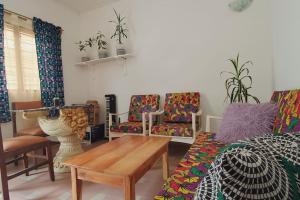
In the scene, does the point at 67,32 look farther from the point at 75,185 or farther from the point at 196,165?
the point at 196,165

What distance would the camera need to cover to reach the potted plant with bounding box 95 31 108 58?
3270mm

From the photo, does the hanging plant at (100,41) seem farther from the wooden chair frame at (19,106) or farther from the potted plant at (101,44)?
the wooden chair frame at (19,106)

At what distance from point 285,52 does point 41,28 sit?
3302mm

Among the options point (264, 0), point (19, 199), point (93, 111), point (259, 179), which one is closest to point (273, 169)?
point (259, 179)

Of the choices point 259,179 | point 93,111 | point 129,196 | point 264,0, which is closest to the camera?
point 259,179

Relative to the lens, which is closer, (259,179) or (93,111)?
(259,179)

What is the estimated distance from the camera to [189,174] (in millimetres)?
949

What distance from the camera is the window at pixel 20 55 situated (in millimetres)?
2471

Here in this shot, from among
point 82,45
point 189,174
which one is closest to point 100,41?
point 82,45

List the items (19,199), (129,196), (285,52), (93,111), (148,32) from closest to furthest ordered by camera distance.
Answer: (129,196) → (19,199) → (285,52) → (148,32) → (93,111)

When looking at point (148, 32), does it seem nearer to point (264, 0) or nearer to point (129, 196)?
point (264, 0)

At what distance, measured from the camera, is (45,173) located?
76.3 inches

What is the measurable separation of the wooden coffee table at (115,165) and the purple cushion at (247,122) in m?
0.54

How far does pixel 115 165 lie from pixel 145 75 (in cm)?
216
